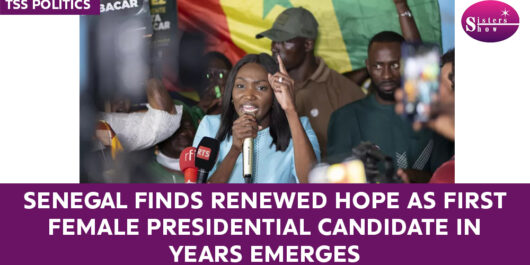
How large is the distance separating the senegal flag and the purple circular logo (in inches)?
8.7

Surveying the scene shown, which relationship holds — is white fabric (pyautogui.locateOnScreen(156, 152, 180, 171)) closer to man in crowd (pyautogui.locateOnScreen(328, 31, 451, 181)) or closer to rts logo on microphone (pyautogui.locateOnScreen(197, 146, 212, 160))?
rts logo on microphone (pyautogui.locateOnScreen(197, 146, 212, 160))

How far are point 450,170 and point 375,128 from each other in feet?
1.90

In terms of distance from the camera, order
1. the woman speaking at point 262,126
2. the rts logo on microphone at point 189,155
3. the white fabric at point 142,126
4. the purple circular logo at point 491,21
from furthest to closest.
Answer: the white fabric at point 142,126 → the purple circular logo at point 491,21 → the woman speaking at point 262,126 → the rts logo on microphone at point 189,155

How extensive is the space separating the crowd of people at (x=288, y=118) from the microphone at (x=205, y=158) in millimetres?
294

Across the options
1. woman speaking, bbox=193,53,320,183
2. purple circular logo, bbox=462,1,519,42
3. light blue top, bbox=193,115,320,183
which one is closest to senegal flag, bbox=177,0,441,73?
purple circular logo, bbox=462,1,519,42

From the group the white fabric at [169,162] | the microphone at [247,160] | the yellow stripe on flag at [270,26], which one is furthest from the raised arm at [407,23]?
the white fabric at [169,162]

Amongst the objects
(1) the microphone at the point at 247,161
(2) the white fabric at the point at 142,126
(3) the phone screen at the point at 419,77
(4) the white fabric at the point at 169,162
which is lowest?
(4) the white fabric at the point at 169,162

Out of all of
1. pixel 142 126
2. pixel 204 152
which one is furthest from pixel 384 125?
pixel 142 126

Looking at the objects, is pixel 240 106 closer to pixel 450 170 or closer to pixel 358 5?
pixel 358 5

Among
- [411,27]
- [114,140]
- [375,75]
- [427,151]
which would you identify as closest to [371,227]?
[427,151]

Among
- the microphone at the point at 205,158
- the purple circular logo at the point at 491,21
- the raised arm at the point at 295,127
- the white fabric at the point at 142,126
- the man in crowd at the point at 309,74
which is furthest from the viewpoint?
the white fabric at the point at 142,126

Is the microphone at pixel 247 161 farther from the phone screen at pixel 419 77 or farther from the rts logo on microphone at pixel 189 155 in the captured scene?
the phone screen at pixel 419 77

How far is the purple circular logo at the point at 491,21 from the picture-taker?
4773 millimetres

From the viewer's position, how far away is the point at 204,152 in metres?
4.38
